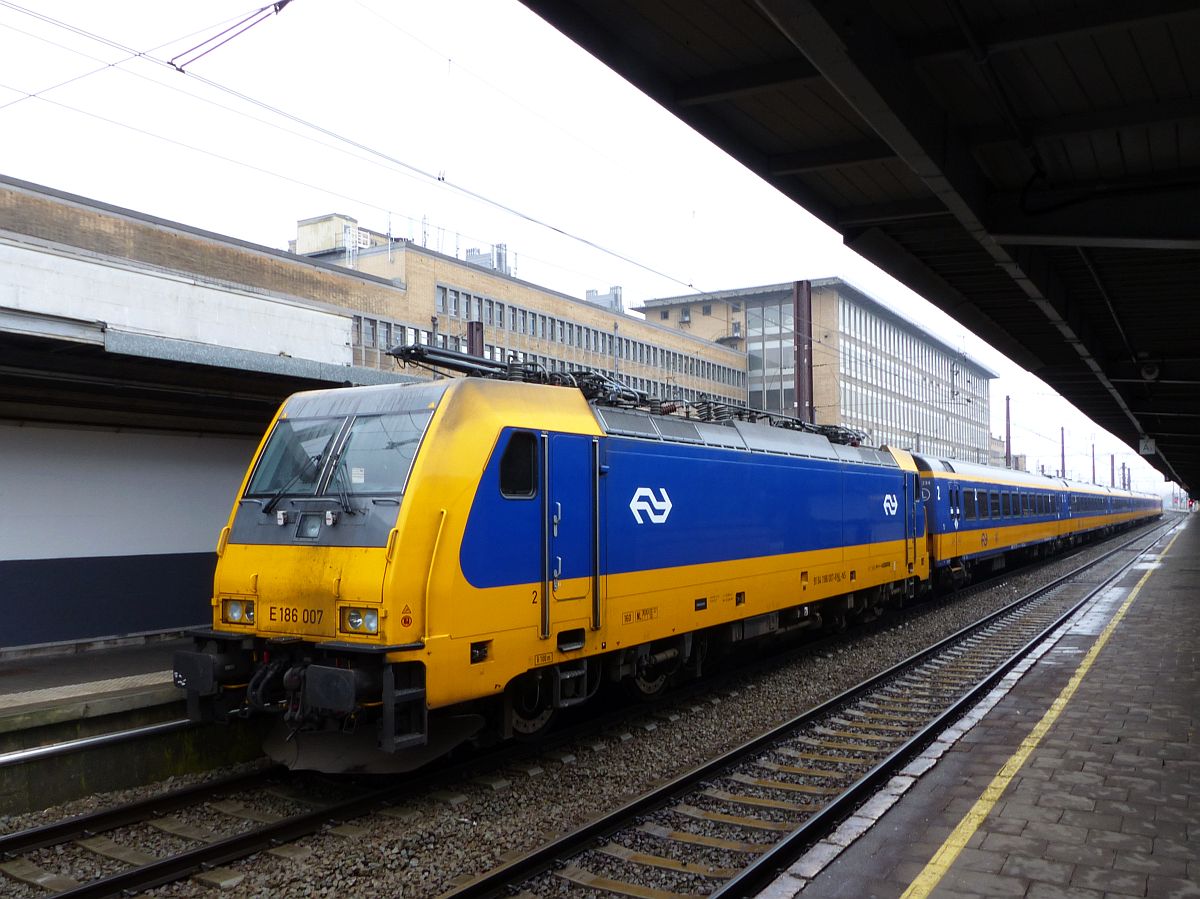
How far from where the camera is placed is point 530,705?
8.46m

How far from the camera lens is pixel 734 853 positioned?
20.5 ft

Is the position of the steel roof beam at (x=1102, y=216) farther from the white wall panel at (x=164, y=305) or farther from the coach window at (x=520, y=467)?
the white wall panel at (x=164, y=305)

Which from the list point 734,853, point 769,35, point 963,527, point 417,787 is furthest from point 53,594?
point 963,527

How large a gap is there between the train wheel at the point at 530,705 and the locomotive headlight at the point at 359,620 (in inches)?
69.0

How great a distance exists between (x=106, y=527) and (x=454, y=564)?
717cm

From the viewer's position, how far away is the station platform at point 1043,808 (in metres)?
5.08

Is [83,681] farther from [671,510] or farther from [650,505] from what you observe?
[671,510]

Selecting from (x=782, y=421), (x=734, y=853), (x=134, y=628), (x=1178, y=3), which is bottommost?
(x=734, y=853)

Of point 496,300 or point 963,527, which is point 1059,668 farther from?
point 496,300

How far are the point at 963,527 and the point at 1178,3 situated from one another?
18.3 metres

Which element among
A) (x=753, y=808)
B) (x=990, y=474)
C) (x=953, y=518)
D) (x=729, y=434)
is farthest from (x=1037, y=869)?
(x=990, y=474)

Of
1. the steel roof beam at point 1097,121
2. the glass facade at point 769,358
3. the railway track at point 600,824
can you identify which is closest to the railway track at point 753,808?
the railway track at point 600,824

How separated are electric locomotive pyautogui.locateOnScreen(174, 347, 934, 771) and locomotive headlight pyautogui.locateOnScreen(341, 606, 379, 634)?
0.01 m

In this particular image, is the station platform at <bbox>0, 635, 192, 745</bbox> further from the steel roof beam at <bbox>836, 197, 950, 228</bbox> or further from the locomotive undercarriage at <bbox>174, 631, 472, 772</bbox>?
the steel roof beam at <bbox>836, 197, 950, 228</bbox>
